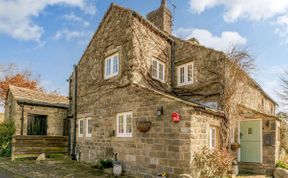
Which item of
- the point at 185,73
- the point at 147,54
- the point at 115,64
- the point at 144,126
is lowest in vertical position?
the point at 144,126

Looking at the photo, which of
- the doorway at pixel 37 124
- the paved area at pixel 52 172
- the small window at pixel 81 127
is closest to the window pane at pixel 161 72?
the small window at pixel 81 127

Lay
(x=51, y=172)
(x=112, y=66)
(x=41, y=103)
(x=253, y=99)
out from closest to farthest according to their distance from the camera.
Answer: (x=51, y=172), (x=112, y=66), (x=253, y=99), (x=41, y=103)

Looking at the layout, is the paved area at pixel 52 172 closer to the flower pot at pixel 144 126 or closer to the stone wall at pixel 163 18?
the flower pot at pixel 144 126

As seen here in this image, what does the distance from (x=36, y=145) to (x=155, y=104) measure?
35.8 feet

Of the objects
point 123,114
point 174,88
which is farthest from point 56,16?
point 174,88

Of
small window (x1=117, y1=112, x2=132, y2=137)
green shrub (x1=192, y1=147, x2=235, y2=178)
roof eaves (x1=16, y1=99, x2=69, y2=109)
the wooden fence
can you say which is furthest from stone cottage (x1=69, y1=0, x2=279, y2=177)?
roof eaves (x1=16, y1=99, x2=69, y2=109)

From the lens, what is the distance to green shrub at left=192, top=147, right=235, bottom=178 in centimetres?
929

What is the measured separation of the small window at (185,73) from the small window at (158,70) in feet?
3.62

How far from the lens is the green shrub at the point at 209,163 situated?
9.29 meters

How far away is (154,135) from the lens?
1020 cm

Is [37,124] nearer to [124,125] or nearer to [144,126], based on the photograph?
[124,125]

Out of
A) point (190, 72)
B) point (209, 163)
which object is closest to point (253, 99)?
point (190, 72)

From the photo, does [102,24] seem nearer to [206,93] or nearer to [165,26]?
[165,26]

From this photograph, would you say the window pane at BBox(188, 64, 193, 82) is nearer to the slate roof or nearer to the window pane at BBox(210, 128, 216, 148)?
the window pane at BBox(210, 128, 216, 148)
